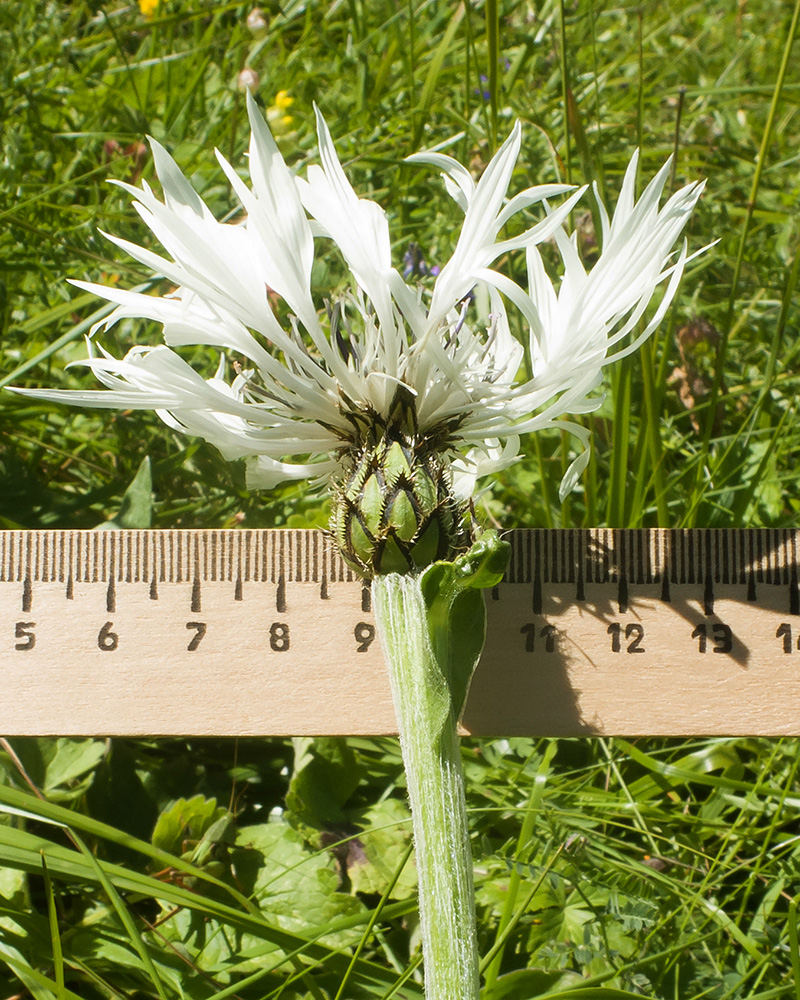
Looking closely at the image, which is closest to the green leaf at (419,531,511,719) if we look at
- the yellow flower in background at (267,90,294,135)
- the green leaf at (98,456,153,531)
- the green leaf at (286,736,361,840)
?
the green leaf at (286,736,361,840)

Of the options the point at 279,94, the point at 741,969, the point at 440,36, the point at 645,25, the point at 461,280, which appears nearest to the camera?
the point at 461,280

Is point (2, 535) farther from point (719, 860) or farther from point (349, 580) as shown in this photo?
point (719, 860)

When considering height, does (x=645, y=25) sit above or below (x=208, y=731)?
above

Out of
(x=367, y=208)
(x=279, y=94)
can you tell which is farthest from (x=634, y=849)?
(x=279, y=94)

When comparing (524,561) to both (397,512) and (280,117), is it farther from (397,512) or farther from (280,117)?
(280,117)

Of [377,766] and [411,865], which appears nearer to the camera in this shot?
[411,865]

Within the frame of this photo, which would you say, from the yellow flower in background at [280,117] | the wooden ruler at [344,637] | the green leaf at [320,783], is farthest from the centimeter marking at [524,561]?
the yellow flower in background at [280,117]

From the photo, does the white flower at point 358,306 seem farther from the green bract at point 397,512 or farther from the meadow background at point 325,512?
the meadow background at point 325,512
